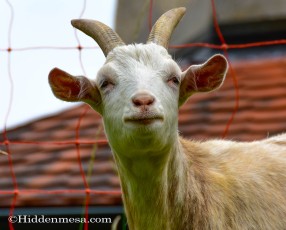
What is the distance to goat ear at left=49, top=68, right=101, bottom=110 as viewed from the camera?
23.1 feet

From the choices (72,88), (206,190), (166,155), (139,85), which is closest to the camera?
(139,85)

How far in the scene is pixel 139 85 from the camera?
264 inches

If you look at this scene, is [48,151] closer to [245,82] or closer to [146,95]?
[245,82]

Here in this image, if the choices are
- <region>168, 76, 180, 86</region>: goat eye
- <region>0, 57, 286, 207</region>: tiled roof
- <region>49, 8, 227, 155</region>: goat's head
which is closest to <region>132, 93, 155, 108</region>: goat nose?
<region>49, 8, 227, 155</region>: goat's head

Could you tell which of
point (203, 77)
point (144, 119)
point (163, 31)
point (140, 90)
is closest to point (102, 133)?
point (163, 31)

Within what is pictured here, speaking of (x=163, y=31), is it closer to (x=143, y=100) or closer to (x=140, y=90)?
(x=140, y=90)

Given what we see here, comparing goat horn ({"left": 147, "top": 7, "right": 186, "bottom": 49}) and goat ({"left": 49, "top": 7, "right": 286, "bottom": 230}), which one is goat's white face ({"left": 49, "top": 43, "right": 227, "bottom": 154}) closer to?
goat ({"left": 49, "top": 7, "right": 286, "bottom": 230})

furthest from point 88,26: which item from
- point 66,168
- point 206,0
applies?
point 206,0

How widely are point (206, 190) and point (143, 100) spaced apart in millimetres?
962

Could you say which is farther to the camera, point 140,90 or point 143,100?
point 140,90

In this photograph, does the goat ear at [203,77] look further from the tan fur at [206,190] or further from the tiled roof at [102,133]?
the tiled roof at [102,133]

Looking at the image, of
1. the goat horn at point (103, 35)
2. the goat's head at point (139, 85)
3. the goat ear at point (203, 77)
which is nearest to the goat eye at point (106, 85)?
the goat's head at point (139, 85)

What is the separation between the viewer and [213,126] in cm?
1223

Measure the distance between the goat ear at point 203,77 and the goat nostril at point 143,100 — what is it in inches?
22.9
